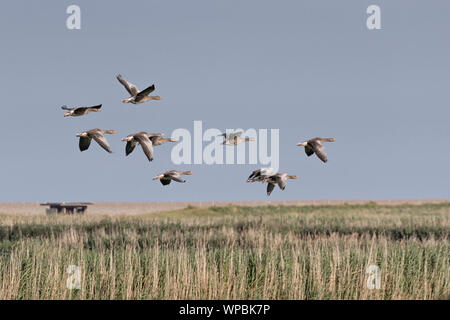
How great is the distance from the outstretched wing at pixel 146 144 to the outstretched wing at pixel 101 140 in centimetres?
47

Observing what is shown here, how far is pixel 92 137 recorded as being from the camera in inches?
349

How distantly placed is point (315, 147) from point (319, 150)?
11 cm

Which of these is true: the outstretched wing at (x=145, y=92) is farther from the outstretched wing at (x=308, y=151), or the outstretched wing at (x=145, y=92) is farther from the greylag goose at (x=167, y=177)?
the outstretched wing at (x=308, y=151)

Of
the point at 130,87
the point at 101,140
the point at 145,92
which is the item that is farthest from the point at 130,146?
the point at 130,87

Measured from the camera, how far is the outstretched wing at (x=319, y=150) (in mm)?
7637

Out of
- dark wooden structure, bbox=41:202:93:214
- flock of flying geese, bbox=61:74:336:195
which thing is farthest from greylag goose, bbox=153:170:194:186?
dark wooden structure, bbox=41:202:93:214

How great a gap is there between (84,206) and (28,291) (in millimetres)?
43783

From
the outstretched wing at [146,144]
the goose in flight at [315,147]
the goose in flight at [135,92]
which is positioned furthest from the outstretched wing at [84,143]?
the goose in flight at [315,147]

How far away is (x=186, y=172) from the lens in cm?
1129

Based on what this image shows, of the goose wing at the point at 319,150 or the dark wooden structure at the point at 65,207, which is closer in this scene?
the goose wing at the point at 319,150

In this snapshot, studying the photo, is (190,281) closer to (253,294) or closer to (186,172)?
(253,294)

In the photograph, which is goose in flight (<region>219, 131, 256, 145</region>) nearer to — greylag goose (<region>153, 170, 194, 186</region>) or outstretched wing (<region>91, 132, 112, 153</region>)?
greylag goose (<region>153, 170, 194, 186</region>)
